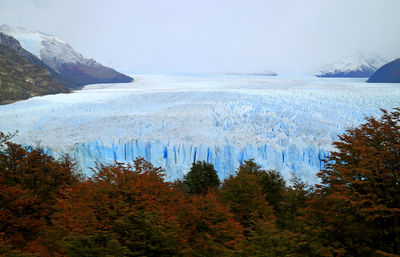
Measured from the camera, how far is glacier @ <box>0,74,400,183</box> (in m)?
22.3

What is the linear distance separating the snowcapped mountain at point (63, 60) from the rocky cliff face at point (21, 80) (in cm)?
1749

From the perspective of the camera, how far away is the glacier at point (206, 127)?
22.3 metres

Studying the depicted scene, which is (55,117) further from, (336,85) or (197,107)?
(336,85)

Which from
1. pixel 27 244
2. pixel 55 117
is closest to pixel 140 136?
pixel 55 117

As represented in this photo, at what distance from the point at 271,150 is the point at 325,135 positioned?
4681 mm

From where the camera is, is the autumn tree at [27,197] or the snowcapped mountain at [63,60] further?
the snowcapped mountain at [63,60]

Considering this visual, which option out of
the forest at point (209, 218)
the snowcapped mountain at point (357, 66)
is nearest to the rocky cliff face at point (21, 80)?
the forest at point (209, 218)

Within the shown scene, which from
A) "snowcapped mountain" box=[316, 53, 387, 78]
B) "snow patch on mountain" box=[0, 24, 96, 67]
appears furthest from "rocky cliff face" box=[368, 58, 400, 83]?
"snow patch on mountain" box=[0, 24, 96, 67]

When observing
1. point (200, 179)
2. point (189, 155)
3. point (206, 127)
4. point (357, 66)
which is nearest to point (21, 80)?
point (206, 127)

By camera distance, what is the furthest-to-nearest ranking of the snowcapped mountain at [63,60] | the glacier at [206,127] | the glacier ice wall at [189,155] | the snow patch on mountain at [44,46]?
1. the snow patch on mountain at [44,46]
2. the snowcapped mountain at [63,60]
3. the glacier at [206,127]
4. the glacier ice wall at [189,155]

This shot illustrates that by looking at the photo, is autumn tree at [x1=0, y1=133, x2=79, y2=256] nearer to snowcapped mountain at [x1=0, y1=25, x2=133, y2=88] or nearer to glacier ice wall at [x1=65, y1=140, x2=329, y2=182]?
glacier ice wall at [x1=65, y1=140, x2=329, y2=182]

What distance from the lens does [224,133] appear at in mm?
23828

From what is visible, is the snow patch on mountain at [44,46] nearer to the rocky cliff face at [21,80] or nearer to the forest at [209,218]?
the rocky cliff face at [21,80]

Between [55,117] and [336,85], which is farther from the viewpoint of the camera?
[336,85]
